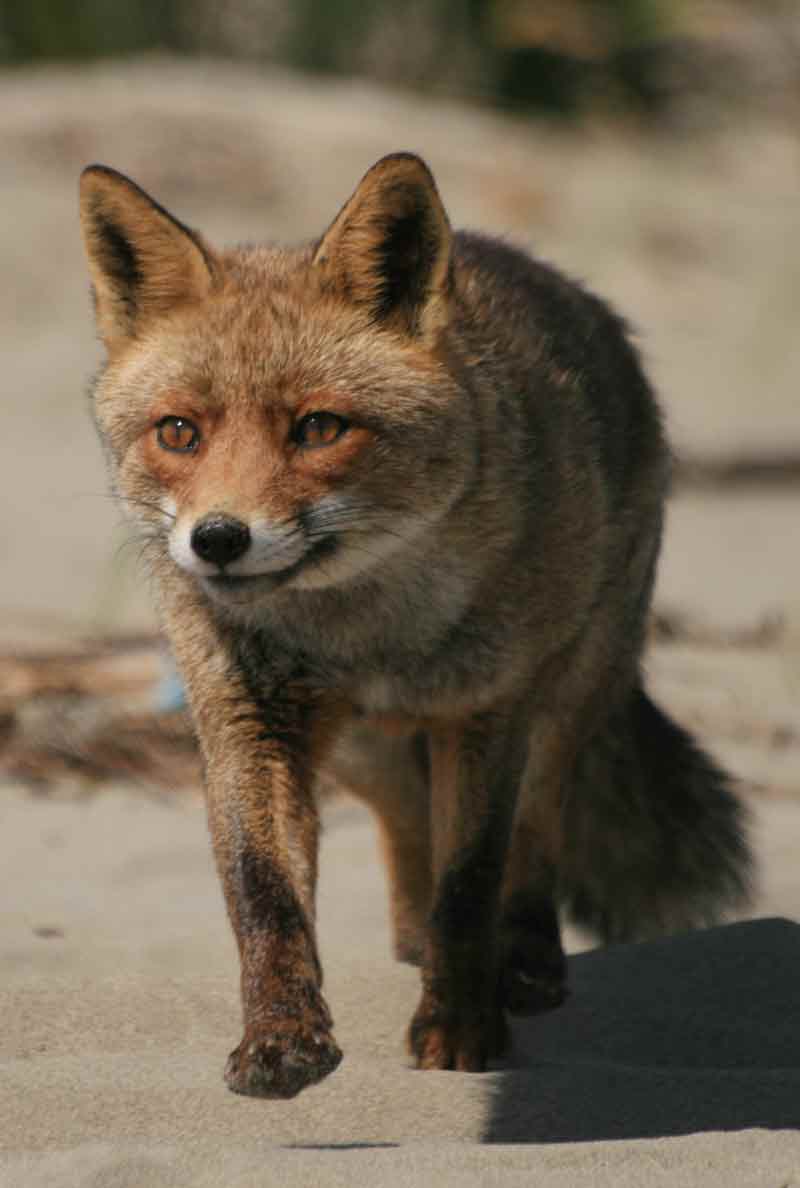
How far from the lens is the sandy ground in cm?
350

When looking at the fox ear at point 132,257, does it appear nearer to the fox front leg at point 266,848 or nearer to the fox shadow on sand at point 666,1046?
the fox front leg at point 266,848

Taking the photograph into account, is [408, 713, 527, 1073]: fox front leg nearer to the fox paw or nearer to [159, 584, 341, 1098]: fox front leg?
the fox paw

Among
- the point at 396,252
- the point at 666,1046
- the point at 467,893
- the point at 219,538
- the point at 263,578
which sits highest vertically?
the point at 396,252

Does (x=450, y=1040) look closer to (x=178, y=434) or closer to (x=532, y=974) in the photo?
(x=532, y=974)

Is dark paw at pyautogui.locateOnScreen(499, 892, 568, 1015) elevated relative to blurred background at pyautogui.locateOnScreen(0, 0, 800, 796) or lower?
elevated

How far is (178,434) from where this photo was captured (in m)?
3.89

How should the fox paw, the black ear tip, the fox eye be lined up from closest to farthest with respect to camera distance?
the fox eye
the black ear tip
the fox paw

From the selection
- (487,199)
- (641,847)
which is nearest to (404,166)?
Answer: (641,847)

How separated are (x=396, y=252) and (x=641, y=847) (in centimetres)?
196

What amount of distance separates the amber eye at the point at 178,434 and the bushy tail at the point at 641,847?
1859 mm

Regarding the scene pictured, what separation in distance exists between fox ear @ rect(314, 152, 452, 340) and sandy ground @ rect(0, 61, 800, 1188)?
1.60 m

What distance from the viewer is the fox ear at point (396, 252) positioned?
3996mm

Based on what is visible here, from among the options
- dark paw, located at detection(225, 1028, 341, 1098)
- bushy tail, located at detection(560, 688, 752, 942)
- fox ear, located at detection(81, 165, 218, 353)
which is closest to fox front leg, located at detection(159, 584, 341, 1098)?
dark paw, located at detection(225, 1028, 341, 1098)

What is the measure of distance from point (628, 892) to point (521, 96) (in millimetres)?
14822
